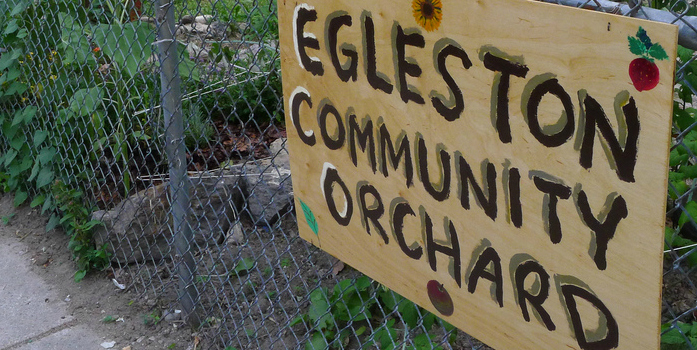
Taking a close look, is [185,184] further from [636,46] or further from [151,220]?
[636,46]

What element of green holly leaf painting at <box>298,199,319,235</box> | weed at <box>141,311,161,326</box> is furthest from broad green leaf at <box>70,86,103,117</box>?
green holly leaf painting at <box>298,199,319,235</box>

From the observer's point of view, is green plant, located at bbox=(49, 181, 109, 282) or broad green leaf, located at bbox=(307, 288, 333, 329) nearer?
broad green leaf, located at bbox=(307, 288, 333, 329)

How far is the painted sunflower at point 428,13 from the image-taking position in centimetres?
141

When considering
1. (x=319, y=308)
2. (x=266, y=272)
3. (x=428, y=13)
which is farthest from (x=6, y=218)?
(x=428, y=13)

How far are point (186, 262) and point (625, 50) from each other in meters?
2.18

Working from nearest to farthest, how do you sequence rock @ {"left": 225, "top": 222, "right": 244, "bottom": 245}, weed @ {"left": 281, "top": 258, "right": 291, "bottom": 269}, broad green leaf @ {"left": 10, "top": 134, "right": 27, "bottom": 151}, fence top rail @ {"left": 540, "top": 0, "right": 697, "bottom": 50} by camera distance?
fence top rail @ {"left": 540, "top": 0, "right": 697, "bottom": 50}, weed @ {"left": 281, "top": 258, "right": 291, "bottom": 269}, rock @ {"left": 225, "top": 222, "right": 244, "bottom": 245}, broad green leaf @ {"left": 10, "top": 134, "right": 27, "bottom": 151}

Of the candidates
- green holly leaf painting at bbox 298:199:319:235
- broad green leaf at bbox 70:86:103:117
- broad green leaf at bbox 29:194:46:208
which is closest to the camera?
green holly leaf painting at bbox 298:199:319:235

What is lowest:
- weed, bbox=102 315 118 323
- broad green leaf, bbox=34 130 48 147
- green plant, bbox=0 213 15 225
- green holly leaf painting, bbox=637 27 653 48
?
weed, bbox=102 315 118 323

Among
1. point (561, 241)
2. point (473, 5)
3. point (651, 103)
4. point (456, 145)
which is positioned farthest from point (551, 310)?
point (473, 5)

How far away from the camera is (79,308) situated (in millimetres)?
3375

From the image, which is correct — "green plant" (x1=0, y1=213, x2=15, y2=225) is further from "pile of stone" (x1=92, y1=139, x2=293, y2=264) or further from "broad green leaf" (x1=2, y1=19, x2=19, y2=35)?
"broad green leaf" (x1=2, y1=19, x2=19, y2=35)

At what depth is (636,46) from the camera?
43.4 inches

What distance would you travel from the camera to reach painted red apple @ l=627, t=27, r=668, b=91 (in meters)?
1.08

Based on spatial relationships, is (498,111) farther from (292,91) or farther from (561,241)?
(292,91)
